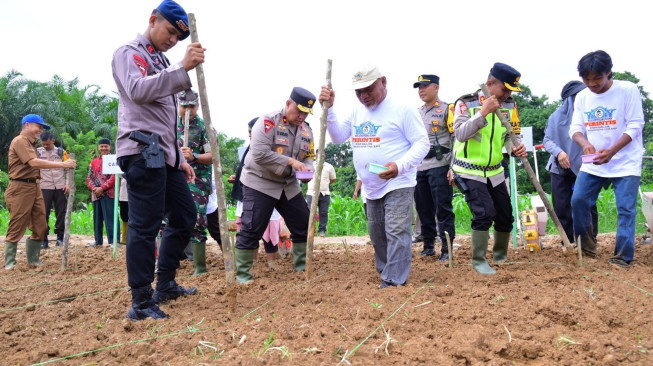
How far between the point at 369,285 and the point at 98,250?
5782 mm

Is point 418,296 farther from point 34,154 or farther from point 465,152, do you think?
point 34,154

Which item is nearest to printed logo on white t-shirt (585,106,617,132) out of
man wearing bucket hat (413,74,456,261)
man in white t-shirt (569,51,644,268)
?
man in white t-shirt (569,51,644,268)

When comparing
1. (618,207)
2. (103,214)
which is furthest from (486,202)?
(103,214)

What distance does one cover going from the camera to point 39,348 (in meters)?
3.03

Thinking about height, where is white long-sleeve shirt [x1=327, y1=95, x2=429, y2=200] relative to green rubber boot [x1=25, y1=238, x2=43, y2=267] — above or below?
above

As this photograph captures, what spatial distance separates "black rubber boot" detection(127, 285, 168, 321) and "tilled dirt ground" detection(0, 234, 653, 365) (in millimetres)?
111

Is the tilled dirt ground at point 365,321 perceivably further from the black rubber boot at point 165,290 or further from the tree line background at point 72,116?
the tree line background at point 72,116

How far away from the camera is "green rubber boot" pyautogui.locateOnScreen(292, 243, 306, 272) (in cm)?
536

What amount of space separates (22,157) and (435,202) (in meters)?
5.04

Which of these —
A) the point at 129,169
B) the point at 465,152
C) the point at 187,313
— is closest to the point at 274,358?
the point at 187,313

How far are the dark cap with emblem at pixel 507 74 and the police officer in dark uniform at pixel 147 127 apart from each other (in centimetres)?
259

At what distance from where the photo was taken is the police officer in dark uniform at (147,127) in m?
3.24

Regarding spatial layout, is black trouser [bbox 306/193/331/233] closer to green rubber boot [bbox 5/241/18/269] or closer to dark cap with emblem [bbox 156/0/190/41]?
green rubber boot [bbox 5/241/18/269]

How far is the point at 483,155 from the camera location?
185 inches
